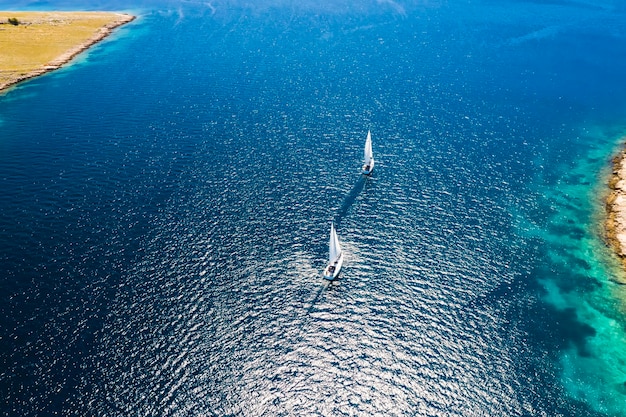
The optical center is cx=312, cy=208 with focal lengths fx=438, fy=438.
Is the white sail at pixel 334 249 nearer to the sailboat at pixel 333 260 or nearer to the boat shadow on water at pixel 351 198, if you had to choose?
the sailboat at pixel 333 260

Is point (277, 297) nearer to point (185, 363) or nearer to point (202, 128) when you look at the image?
point (185, 363)

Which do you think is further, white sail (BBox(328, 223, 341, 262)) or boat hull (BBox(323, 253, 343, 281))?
boat hull (BBox(323, 253, 343, 281))

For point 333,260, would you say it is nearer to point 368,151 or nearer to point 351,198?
point 351,198

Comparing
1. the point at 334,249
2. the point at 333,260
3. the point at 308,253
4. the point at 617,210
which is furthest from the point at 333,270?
the point at 617,210

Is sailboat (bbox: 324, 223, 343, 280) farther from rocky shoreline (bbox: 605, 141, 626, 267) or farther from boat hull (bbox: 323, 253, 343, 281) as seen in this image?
rocky shoreline (bbox: 605, 141, 626, 267)

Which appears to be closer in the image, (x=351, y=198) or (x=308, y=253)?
(x=308, y=253)

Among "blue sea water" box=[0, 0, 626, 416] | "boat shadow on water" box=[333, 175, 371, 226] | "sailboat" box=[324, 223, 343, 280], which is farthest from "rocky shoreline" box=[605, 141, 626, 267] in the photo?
"sailboat" box=[324, 223, 343, 280]
